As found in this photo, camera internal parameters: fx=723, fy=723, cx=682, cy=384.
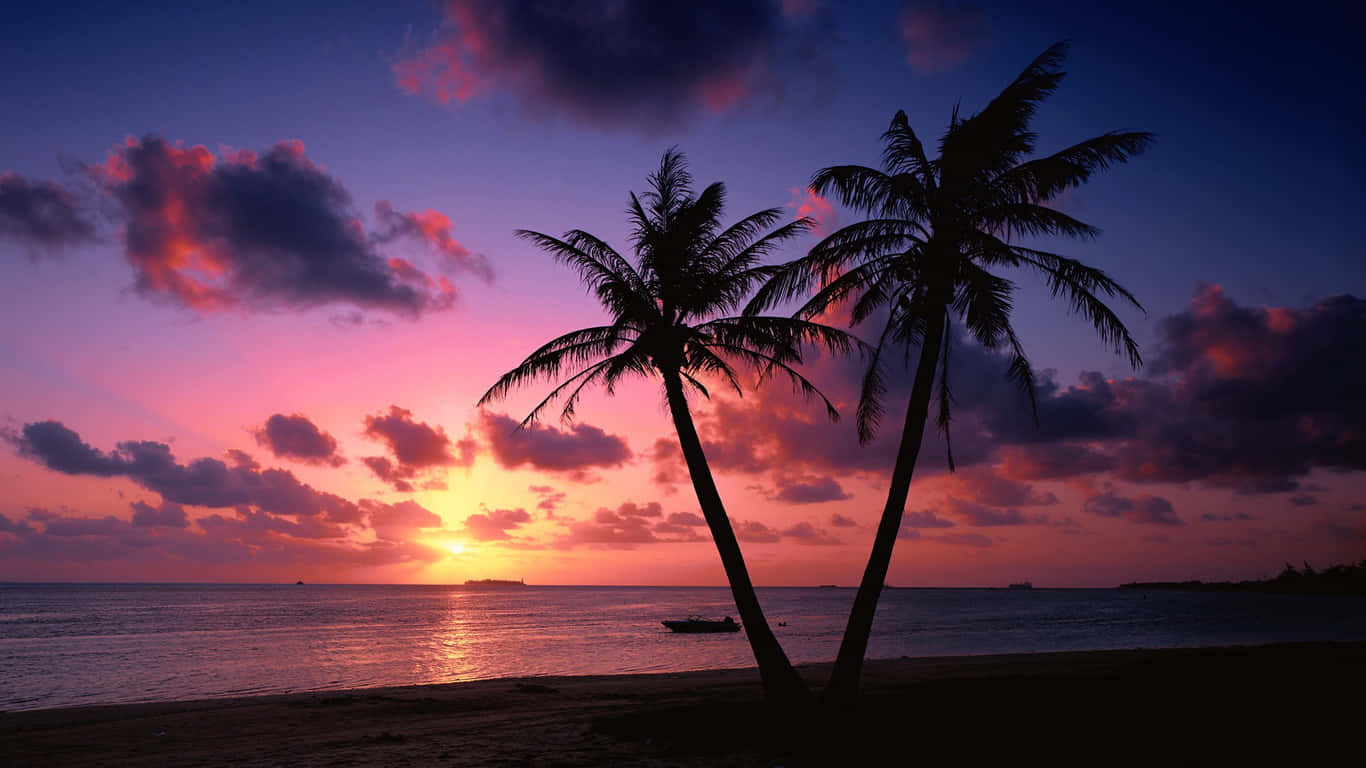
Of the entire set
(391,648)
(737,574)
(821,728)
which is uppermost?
(737,574)

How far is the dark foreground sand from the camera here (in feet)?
37.8

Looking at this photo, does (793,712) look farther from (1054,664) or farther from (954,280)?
(1054,664)

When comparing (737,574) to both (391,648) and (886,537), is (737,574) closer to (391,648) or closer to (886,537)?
(886,537)

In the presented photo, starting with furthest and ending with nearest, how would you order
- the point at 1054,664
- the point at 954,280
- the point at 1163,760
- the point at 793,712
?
the point at 1054,664 < the point at 954,280 < the point at 793,712 < the point at 1163,760

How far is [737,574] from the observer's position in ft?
46.8

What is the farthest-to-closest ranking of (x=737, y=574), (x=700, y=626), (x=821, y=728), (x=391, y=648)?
(x=700, y=626)
(x=391, y=648)
(x=737, y=574)
(x=821, y=728)

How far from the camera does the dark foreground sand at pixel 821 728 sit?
11531mm

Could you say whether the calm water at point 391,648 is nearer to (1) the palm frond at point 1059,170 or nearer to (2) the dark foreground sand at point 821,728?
(2) the dark foreground sand at point 821,728

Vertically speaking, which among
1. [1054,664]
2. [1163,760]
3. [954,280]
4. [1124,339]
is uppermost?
[954,280]

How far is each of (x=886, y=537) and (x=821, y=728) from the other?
11.7 ft

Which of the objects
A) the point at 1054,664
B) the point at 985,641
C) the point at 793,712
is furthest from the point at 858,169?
the point at 985,641

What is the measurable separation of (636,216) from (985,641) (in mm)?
52078

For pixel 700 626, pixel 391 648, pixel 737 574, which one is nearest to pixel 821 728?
pixel 737 574

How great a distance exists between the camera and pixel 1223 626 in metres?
67.9
